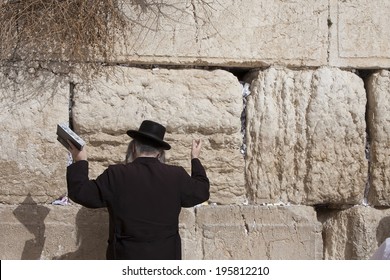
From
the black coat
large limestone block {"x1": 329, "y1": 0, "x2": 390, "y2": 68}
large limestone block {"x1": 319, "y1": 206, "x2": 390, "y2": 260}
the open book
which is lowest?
large limestone block {"x1": 319, "y1": 206, "x2": 390, "y2": 260}

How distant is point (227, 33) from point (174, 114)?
731mm

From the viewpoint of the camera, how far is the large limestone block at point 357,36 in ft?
21.8

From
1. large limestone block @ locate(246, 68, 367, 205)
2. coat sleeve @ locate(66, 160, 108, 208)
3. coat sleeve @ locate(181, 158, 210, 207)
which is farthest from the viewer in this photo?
large limestone block @ locate(246, 68, 367, 205)

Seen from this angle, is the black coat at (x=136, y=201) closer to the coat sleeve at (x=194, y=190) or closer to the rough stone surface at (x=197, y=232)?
the coat sleeve at (x=194, y=190)

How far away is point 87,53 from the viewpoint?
642 cm

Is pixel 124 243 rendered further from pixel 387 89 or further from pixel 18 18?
pixel 387 89

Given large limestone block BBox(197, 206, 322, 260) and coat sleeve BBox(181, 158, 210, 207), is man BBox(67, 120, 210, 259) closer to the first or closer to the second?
coat sleeve BBox(181, 158, 210, 207)

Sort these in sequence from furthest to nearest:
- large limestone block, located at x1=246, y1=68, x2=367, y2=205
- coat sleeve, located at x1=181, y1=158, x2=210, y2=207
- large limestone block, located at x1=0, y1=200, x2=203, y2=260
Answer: large limestone block, located at x1=246, y1=68, x2=367, y2=205
large limestone block, located at x1=0, y1=200, x2=203, y2=260
coat sleeve, located at x1=181, y1=158, x2=210, y2=207

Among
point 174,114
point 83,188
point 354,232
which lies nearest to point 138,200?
point 83,188

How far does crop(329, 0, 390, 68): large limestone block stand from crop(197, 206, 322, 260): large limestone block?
1.22 meters

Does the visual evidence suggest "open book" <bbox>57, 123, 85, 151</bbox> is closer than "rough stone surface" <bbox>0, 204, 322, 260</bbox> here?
Yes

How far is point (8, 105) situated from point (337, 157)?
248cm

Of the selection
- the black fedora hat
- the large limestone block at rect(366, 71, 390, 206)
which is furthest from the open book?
the large limestone block at rect(366, 71, 390, 206)

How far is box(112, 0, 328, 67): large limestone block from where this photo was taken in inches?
255
